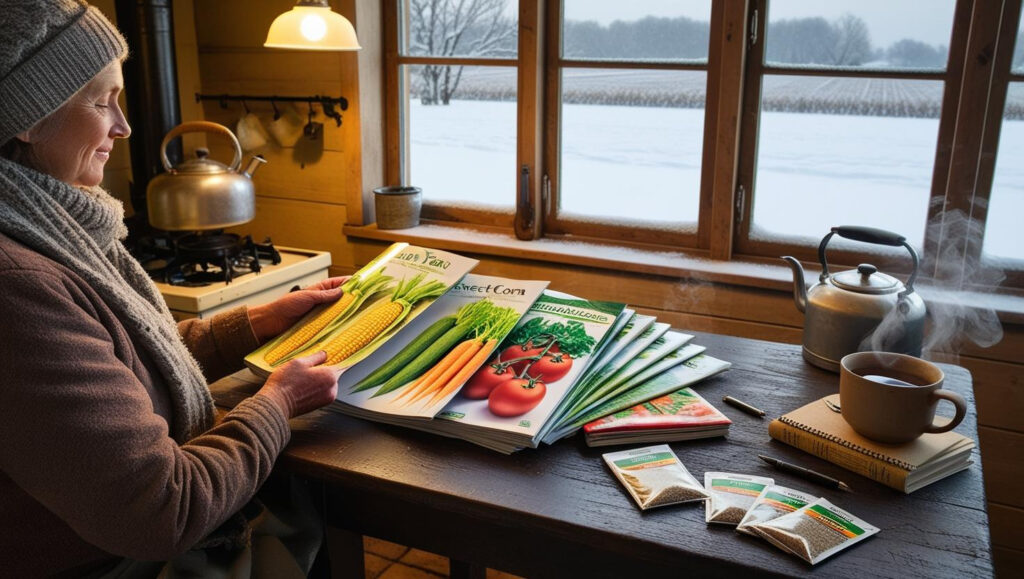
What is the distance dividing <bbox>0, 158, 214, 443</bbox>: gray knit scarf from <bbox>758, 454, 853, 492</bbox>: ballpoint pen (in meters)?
0.75

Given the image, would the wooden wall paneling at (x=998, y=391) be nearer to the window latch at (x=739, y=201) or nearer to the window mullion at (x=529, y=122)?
the window latch at (x=739, y=201)

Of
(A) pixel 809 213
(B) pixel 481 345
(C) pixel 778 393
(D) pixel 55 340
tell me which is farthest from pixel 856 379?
(A) pixel 809 213

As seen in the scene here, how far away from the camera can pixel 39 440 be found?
2.72 feet

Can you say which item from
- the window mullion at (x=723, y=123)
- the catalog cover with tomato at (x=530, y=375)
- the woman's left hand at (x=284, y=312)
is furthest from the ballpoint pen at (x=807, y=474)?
the window mullion at (x=723, y=123)

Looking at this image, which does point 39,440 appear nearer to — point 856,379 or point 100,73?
point 100,73

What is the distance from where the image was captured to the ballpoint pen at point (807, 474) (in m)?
0.96

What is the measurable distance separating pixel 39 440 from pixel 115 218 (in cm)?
35

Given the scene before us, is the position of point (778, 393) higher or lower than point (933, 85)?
lower

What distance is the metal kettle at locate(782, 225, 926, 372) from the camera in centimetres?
127

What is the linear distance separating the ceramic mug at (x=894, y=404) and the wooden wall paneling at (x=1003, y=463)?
114 centimetres

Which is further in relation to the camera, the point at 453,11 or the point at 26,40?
the point at 453,11

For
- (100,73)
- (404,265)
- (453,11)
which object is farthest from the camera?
(453,11)

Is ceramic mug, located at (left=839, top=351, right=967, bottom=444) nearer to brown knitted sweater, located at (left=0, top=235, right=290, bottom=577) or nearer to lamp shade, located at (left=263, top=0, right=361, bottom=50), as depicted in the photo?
brown knitted sweater, located at (left=0, top=235, right=290, bottom=577)

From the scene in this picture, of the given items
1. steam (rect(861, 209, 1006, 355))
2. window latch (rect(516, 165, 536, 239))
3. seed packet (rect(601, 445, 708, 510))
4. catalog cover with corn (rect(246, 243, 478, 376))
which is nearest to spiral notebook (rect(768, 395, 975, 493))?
seed packet (rect(601, 445, 708, 510))
